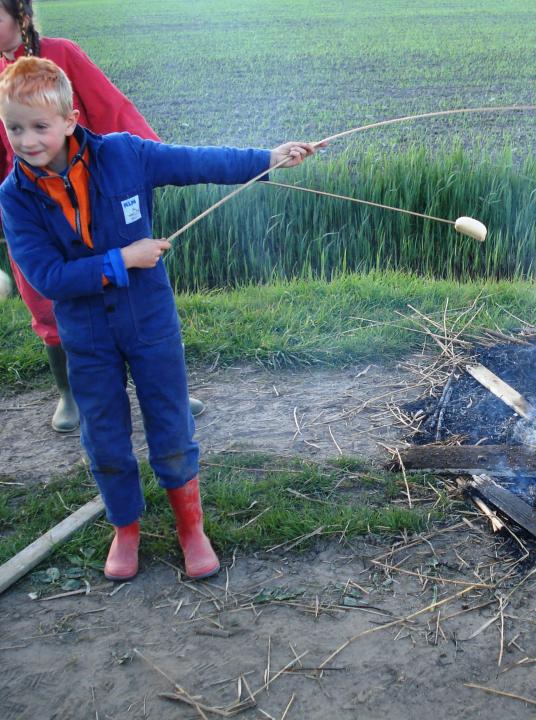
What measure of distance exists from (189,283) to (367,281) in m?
1.37

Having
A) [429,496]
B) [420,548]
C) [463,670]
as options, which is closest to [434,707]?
[463,670]

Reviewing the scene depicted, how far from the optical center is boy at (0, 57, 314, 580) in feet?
7.18

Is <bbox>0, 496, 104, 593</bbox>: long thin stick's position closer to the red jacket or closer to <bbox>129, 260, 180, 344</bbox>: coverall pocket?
<bbox>129, 260, 180, 344</bbox>: coverall pocket

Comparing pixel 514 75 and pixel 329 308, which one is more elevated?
pixel 514 75

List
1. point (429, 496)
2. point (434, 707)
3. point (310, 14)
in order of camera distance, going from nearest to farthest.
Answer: point (434, 707)
point (429, 496)
point (310, 14)

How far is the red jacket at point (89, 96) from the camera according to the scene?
302cm

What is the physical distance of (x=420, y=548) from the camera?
104 inches

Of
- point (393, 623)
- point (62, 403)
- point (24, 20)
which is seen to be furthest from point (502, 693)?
point (24, 20)

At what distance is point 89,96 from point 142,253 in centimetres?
115

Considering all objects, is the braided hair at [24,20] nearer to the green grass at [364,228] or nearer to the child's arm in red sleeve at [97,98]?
the child's arm in red sleeve at [97,98]

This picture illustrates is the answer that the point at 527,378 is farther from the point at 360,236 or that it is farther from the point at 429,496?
the point at 360,236

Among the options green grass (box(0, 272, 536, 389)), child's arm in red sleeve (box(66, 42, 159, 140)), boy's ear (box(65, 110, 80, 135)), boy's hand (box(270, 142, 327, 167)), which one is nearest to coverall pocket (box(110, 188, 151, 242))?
boy's ear (box(65, 110, 80, 135))

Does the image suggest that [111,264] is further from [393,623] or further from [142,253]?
[393,623]

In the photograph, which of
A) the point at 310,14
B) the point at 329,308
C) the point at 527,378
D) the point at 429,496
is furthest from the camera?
the point at 310,14
